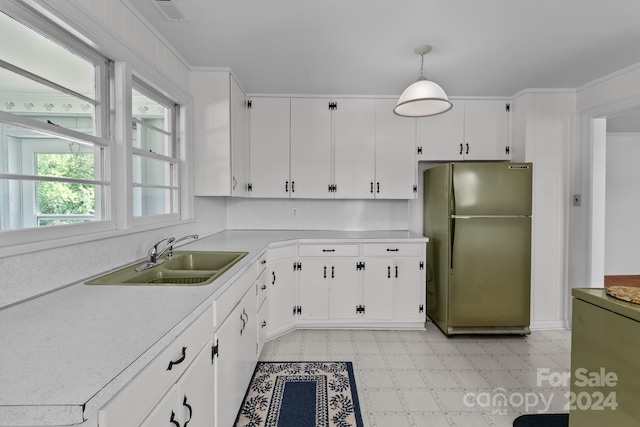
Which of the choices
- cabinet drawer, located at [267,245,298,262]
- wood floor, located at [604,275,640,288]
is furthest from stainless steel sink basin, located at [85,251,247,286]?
wood floor, located at [604,275,640,288]

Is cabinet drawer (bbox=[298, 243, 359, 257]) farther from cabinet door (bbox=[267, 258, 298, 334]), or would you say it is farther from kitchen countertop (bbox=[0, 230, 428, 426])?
kitchen countertop (bbox=[0, 230, 428, 426])

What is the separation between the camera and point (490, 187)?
295 cm

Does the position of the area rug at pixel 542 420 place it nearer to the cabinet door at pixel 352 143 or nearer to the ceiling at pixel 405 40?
the cabinet door at pixel 352 143

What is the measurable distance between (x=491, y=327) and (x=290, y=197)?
2.36 metres

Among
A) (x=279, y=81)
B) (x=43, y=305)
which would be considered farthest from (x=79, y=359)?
(x=279, y=81)

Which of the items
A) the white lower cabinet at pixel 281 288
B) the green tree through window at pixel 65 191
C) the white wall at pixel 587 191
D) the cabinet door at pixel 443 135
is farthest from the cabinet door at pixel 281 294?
the white wall at pixel 587 191

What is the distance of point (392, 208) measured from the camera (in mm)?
3752

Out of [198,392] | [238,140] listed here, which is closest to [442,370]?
[198,392]

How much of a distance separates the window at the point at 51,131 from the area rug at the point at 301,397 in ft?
4.72

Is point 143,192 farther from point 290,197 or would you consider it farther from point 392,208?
point 392,208

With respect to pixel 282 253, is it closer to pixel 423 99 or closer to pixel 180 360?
pixel 423 99

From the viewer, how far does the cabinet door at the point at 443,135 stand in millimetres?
3439

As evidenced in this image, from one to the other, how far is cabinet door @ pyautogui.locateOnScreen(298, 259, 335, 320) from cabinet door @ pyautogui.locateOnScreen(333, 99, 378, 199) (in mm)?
811

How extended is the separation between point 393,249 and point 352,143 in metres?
1.21
